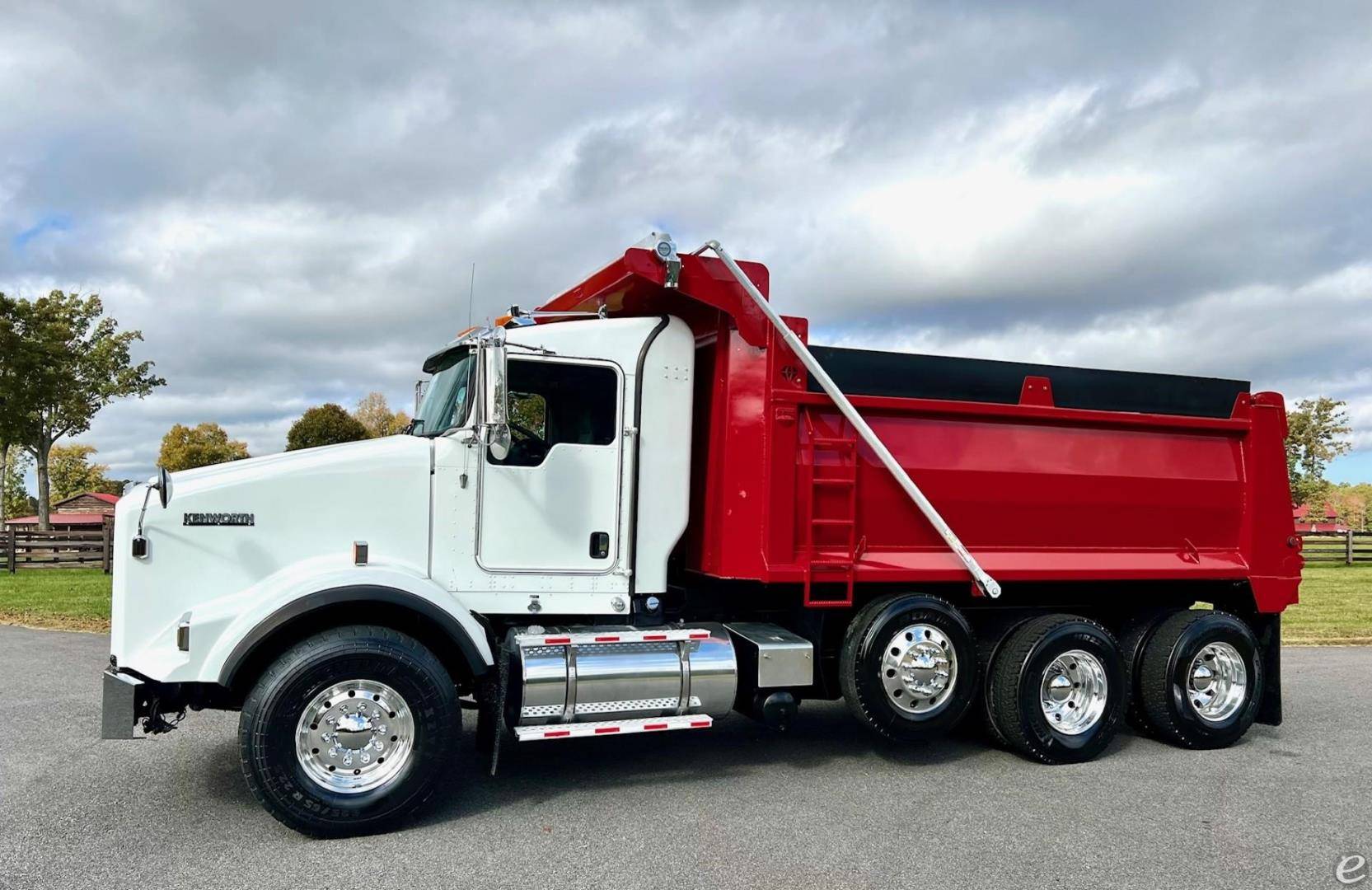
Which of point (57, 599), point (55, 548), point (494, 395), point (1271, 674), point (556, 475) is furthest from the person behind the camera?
point (55, 548)

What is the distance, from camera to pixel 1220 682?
24.1 feet

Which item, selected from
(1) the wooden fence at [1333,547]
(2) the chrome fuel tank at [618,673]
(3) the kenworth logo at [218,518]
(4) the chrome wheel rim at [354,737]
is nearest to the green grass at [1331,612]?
(1) the wooden fence at [1333,547]

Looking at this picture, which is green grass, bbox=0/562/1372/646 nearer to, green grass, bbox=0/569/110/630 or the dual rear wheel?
green grass, bbox=0/569/110/630

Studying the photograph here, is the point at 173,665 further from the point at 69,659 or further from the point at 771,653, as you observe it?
the point at 69,659

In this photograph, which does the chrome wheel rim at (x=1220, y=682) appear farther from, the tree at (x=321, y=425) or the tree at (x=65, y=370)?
the tree at (x=65, y=370)

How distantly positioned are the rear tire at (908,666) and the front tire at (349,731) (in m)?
2.55

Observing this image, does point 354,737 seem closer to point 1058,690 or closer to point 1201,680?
point 1058,690

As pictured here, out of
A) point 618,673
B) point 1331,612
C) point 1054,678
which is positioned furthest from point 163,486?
point 1331,612

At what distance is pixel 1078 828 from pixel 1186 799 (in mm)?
1065

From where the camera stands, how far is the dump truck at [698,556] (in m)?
5.23

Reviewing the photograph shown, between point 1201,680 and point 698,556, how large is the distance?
4.01 metres

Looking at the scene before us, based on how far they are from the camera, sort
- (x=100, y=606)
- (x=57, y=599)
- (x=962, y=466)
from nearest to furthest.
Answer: (x=962, y=466)
(x=100, y=606)
(x=57, y=599)

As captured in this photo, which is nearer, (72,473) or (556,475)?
(556,475)

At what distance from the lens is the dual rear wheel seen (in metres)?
6.30
